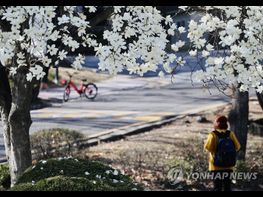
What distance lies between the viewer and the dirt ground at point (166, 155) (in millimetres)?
8875

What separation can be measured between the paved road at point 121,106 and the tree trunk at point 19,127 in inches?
204

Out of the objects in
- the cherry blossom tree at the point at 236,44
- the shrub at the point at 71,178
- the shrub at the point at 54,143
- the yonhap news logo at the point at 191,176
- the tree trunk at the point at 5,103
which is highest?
the cherry blossom tree at the point at 236,44

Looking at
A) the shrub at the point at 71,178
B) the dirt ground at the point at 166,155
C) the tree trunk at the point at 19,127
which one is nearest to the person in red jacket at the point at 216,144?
the dirt ground at the point at 166,155

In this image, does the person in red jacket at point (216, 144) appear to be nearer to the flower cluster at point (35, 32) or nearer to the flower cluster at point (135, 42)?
the flower cluster at point (135, 42)

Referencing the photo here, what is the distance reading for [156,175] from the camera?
921cm

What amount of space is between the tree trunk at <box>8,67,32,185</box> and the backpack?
2.62 metres

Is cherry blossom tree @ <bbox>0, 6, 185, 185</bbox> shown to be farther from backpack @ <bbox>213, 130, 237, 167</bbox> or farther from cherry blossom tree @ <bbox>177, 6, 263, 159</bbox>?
backpack @ <bbox>213, 130, 237, 167</bbox>

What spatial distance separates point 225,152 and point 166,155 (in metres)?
4.03

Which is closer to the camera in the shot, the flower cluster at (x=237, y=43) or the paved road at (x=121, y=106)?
the flower cluster at (x=237, y=43)

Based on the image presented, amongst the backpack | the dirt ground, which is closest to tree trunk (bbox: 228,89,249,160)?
the dirt ground

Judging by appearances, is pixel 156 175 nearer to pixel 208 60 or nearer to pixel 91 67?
pixel 208 60

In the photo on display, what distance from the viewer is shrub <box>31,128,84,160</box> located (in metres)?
9.56

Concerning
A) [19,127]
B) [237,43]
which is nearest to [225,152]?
[237,43]
